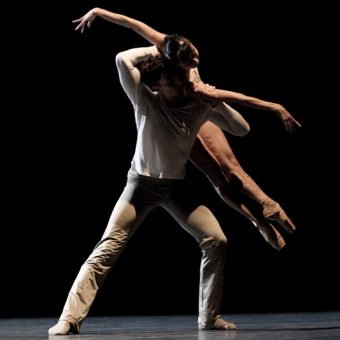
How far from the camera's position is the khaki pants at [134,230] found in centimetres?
378

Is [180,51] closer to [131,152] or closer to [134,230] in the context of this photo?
[134,230]

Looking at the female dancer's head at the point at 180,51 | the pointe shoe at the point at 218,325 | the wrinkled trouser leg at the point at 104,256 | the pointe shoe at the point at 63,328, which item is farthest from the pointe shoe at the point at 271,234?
the pointe shoe at the point at 63,328

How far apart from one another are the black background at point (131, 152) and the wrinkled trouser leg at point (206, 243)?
1.78 meters

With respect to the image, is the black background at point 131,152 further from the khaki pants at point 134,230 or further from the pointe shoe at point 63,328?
the pointe shoe at point 63,328

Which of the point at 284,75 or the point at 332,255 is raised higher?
the point at 284,75

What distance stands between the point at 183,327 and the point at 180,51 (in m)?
1.33

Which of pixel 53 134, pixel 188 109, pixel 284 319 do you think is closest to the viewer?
pixel 188 109

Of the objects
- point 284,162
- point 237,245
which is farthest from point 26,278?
point 284,162

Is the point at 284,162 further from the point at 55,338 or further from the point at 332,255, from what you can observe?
the point at 55,338

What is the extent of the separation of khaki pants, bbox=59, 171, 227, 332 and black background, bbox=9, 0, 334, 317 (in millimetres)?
1806

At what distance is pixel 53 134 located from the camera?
587cm

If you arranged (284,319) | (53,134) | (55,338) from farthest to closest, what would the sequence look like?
(53,134) → (284,319) → (55,338)

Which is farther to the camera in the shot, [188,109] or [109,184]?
[109,184]

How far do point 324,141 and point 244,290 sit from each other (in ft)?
3.76
